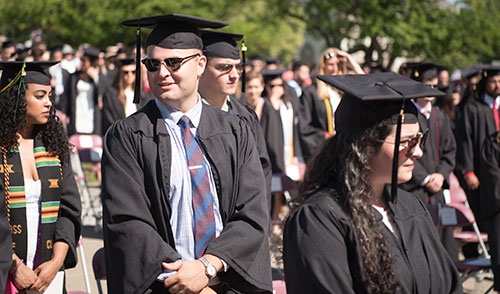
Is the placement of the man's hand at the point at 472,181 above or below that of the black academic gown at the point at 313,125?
below

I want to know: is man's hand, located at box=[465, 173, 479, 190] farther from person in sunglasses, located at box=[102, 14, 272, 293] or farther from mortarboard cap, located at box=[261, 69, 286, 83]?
person in sunglasses, located at box=[102, 14, 272, 293]

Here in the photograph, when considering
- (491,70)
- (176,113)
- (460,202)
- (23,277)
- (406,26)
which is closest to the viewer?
(176,113)

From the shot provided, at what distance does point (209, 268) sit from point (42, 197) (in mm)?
1453

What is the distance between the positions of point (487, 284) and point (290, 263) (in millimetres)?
6233

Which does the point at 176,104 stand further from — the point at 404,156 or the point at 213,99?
the point at 213,99

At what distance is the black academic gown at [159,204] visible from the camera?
13.0ft

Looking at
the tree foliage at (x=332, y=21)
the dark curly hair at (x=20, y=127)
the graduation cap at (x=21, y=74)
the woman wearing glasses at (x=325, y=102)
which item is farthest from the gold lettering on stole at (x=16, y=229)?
the tree foliage at (x=332, y=21)

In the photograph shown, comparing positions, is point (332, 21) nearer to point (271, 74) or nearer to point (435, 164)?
point (271, 74)

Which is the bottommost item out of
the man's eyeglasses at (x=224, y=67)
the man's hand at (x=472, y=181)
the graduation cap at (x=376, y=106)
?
the man's hand at (x=472, y=181)

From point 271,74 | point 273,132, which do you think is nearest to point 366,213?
point 273,132

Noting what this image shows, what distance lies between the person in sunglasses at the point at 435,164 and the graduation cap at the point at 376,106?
15.7 feet

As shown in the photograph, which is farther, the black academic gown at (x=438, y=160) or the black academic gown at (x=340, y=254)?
the black academic gown at (x=438, y=160)

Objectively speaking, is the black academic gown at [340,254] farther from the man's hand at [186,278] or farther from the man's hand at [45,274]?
the man's hand at [45,274]

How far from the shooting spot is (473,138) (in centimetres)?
Result: 951
